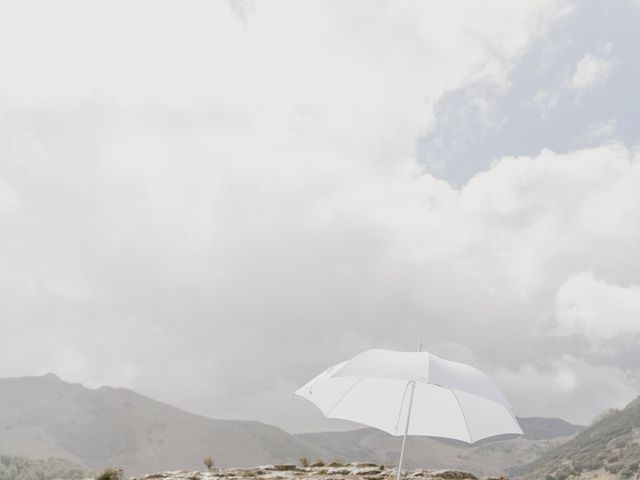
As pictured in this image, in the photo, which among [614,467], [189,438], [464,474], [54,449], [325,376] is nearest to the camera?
[325,376]

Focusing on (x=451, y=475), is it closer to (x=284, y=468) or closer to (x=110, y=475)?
(x=284, y=468)

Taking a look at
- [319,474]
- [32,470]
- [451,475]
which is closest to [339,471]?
[319,474]

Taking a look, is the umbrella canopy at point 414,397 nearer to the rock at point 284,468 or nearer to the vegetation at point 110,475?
the rock at point 284,468

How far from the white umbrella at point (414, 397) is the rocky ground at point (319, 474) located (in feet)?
15.5

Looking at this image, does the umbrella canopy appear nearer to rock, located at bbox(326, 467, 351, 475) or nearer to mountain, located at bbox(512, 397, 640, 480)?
rock, located at bbox(326, 467, 351, 475)

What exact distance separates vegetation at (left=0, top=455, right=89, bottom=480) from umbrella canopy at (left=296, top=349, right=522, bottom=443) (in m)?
73.8

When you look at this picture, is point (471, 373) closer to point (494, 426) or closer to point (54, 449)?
point (494, 426)

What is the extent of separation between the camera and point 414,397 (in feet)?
35.3

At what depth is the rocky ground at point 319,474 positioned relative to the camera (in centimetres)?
1512

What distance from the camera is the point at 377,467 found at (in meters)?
17.4

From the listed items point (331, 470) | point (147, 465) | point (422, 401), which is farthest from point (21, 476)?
point (147, 465)

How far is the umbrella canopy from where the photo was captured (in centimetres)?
883

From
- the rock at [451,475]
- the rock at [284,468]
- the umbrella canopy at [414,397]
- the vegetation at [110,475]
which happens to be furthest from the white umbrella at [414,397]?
the vegetation at [110,475]

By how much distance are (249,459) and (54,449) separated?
184ft
